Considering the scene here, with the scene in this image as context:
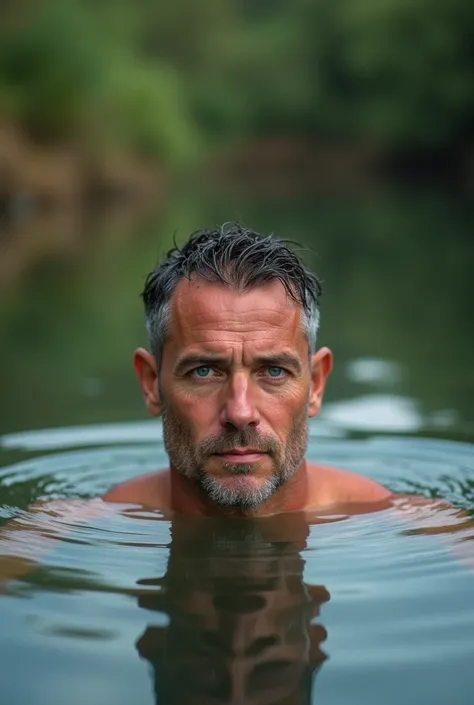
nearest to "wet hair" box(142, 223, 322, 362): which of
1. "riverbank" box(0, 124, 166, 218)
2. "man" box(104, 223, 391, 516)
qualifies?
"man" box(104, 223, 391, 516)

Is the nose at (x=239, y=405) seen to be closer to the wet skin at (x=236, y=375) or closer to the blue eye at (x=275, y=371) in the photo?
the wet skin at (x=236, y=375)

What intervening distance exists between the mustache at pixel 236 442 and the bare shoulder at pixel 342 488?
0.79 m

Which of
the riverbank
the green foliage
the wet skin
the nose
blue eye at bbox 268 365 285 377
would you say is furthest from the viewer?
the green foliage

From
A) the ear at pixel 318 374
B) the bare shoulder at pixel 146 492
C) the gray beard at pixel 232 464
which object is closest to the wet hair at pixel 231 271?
the ear at pixel 318 374

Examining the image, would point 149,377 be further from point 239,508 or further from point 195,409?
point 239,508

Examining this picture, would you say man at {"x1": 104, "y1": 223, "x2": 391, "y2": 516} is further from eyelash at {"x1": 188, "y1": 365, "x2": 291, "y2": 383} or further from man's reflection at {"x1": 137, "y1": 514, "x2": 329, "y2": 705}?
man's reflection at {"x1": 137, "y1": 514, "x2": 329, "y2": 705}

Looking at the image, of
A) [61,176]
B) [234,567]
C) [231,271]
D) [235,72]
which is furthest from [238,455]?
[235,72]

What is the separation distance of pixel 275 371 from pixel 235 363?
0.19m

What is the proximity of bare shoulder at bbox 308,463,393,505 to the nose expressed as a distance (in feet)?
2.97

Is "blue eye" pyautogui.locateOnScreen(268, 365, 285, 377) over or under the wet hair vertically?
under

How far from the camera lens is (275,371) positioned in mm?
4246

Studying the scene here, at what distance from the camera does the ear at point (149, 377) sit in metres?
4.60

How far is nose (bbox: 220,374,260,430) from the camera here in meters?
4.00

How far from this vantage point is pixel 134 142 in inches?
1805
